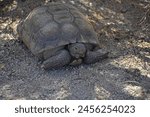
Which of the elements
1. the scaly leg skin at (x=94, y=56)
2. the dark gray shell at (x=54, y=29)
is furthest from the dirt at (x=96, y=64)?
the dark gray shell at (x=54, y=29)

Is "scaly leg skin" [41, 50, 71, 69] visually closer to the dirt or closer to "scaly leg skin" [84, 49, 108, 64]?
the dirt

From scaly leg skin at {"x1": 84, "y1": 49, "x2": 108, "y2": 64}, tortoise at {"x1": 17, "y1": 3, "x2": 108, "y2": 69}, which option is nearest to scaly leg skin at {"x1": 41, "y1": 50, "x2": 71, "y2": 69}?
tortoise at {"x1": 17, "y1": 3, "x2": 108, "y2": 69}

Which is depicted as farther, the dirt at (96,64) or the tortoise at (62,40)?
the tortoise at (62,40)

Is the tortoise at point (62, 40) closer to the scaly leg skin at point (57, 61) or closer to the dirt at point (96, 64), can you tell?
the scaly leg skin at point (57, 61)

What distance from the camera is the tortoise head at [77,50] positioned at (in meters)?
5.40

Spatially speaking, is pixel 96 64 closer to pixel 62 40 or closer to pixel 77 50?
pixel 77 50

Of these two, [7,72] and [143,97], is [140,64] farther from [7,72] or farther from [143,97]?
[7,72]

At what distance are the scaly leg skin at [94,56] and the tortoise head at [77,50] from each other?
0.25 ft

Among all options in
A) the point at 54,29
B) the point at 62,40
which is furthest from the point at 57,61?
the point at 54,29

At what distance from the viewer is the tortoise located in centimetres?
541

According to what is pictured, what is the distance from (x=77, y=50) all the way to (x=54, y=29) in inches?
16.2

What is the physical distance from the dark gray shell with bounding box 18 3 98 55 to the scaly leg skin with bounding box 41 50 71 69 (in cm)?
13

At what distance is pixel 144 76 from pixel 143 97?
468 millimetres

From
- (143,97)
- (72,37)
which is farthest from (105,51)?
(143,97)
